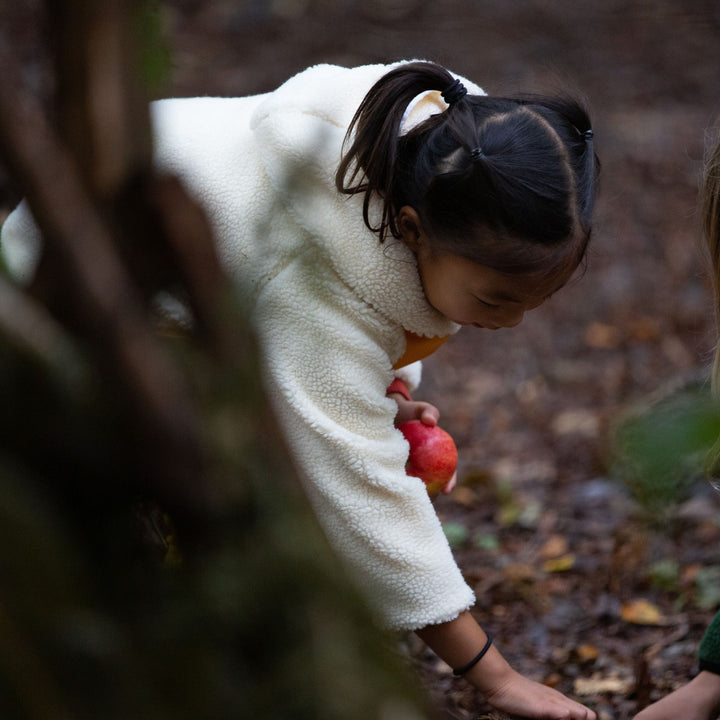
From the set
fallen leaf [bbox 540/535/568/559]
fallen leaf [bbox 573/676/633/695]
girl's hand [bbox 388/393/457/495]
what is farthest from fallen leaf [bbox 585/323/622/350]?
girl's hand [bbox 388/393/457/495]

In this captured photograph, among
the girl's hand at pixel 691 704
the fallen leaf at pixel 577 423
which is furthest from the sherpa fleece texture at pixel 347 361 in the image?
the fallen leaf at pixel 577 423

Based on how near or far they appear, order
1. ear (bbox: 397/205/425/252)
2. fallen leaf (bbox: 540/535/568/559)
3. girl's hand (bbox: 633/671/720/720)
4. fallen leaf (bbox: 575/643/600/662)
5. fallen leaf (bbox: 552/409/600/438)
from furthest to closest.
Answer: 1. fallen leaf (bbox: 552/409/600/438)
2. fallen leaf (bbox: 540/535/568/559)
3. fallen leaf (bbox: 575/643/600/662)
4. girl's hand (bbox: 633/671/720/720)
5. ear (bbox: 397/205/425/252)

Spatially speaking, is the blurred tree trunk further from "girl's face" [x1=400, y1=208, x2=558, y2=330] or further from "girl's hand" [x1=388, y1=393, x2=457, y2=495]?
"girl's hand" [x1=388, y1=393, x2=457, y2=495]

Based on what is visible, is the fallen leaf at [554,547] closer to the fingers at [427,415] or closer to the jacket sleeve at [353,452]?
the fingers at [427,415]

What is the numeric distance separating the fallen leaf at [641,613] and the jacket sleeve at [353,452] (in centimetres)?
95

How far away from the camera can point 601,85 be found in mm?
7355

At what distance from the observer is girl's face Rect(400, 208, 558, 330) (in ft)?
6.08

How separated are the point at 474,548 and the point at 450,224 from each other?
1643 millimetres

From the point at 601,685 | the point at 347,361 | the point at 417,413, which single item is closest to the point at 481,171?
the point at 347,361

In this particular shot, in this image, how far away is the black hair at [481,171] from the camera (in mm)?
1809

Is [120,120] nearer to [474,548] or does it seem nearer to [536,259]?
[536,259]

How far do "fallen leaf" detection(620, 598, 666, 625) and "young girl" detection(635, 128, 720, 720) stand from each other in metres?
0.52

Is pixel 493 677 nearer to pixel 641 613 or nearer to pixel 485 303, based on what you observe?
pixel 485 303

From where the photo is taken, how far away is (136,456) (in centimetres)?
81
